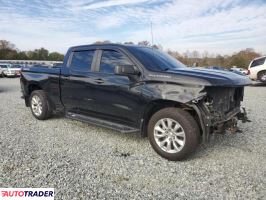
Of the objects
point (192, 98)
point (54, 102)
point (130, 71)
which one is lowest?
point (54, 102)

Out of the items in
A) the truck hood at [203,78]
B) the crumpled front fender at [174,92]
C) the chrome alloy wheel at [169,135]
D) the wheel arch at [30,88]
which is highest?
the truck hood at [203,78]

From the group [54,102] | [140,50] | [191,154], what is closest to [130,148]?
[191,154]

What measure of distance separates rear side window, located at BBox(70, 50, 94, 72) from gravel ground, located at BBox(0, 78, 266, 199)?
4.39 feet

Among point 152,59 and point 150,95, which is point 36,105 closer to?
point 152,59

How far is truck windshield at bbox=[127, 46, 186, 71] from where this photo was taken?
468cm

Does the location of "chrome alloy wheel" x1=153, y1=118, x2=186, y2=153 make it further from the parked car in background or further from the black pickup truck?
the parked car in background

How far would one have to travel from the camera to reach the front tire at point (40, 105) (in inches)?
258

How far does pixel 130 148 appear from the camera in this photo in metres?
4.88

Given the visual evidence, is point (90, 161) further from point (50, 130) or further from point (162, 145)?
point (50, 130)

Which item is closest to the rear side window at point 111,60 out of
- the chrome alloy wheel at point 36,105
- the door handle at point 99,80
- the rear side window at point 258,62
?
the door handle at point 99,80

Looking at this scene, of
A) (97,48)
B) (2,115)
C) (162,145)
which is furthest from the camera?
(2,115)

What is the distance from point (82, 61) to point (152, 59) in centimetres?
155

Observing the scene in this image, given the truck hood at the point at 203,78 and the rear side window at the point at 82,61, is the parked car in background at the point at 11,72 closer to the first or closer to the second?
the rear side window at the point at 82,61

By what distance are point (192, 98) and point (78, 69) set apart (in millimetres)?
2606
